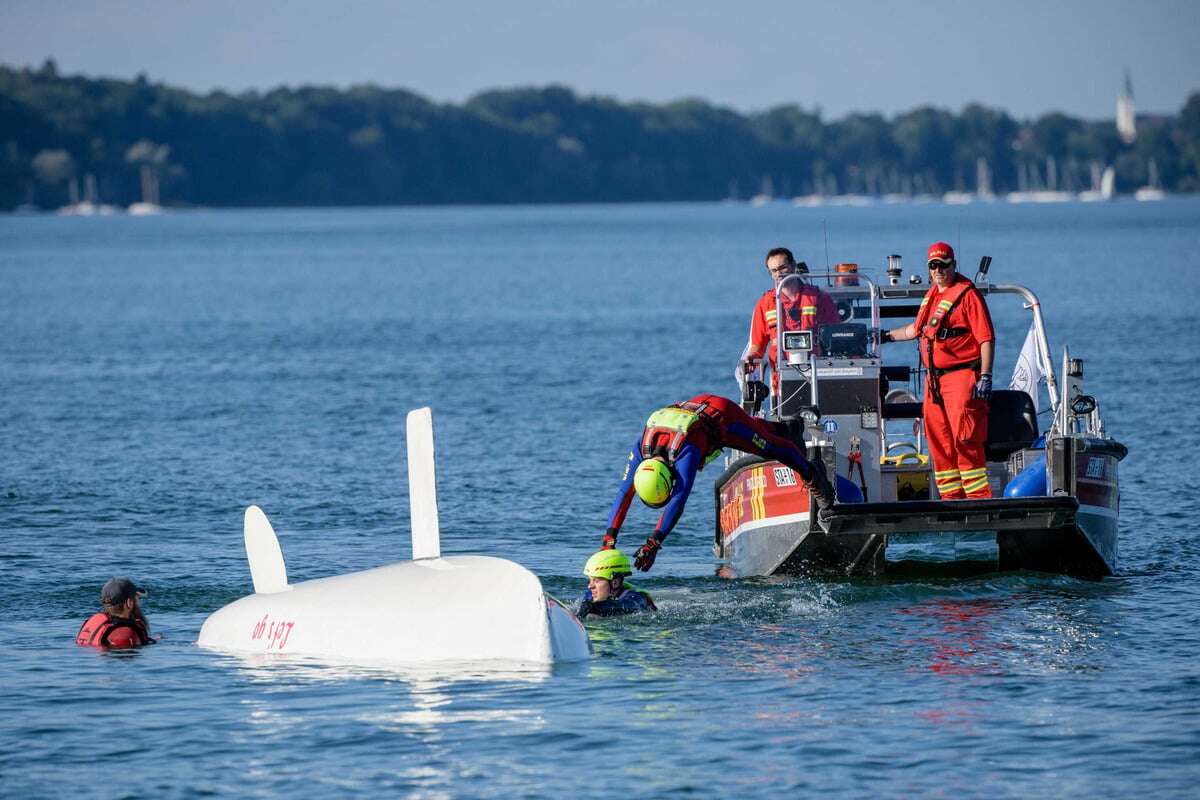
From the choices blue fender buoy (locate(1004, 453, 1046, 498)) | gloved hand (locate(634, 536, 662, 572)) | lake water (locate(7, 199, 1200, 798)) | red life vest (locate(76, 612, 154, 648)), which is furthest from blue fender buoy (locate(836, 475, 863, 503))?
red life vest (locate(76, 612, 154, 648))

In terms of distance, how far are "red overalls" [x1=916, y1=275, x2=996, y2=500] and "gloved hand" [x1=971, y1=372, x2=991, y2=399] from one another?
0.30 ft

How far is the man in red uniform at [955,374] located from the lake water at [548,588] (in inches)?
40.8

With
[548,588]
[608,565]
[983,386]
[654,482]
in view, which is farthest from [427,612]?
[983,386]

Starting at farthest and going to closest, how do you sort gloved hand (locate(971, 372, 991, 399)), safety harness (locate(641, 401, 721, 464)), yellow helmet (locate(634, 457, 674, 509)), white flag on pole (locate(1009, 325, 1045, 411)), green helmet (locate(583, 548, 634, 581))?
white flag on pole (locate(1009, 325, 1045, 411)) < gloved hand (locate(971, 372, 991, 399)) < green helmet (locate(583, 548, 634, 581)) < safety harness (locate(641, 401, 721, 464)) < yellow helmet (locate(634, 457, 674, 509))

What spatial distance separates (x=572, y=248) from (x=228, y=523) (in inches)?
4141

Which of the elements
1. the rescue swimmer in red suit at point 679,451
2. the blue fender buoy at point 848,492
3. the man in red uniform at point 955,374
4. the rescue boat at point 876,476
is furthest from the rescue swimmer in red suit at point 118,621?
the man in red uniform at point 955,374

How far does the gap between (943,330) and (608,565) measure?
11.1 feet

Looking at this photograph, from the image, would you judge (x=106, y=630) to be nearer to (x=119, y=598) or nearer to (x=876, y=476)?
(x=119, y=598)

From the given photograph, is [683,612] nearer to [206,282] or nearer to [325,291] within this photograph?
[325,291]

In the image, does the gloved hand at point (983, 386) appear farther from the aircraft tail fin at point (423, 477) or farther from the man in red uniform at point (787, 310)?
the aircraft tail fin at point (423, 477)

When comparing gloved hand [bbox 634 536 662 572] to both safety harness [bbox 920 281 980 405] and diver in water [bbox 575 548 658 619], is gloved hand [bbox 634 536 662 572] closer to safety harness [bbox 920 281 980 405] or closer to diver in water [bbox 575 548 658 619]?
diver in water [bbox 575 548 658 619]

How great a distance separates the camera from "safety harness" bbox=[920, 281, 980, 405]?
48.8 ft

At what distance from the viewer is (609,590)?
13891 mm

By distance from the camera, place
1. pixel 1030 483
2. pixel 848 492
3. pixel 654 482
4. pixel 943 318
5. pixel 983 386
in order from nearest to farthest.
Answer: pixel 654 482, pixel 983 386, pixel 943 318, pixel 848 492, pixel 1030 483
